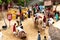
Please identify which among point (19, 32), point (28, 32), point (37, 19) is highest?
point (37, 19)

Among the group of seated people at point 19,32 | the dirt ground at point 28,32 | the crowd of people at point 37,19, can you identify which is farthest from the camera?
the dirt ground at point 28,32

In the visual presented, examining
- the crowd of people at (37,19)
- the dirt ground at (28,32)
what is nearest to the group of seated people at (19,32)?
the crowd of people at (37,19)

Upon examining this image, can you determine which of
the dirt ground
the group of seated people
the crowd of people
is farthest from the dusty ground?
the crowd of people

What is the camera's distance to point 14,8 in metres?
25.8

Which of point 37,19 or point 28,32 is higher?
point 37,19

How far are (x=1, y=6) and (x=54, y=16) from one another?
7499 mm

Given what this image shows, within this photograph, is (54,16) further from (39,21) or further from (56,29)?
(56,29)

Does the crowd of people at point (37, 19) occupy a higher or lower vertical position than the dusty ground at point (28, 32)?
higher

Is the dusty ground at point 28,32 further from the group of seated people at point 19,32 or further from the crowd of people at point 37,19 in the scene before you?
the crowd of people at point 37,19

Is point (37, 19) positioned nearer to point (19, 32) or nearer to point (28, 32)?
point (28, 32)

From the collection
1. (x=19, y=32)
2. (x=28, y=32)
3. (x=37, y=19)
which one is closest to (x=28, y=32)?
(x=28, y=32)

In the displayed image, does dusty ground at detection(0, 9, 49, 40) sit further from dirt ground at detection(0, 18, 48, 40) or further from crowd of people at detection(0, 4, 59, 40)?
crowd of people at detection(0, 4, 59, 40)

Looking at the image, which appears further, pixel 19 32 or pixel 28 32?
pixel 28 32

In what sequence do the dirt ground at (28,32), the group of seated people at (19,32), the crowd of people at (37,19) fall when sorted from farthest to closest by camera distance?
the dirt ground at (28,32), the crowd of people at (37,19), the group of seated people at (19,32)
